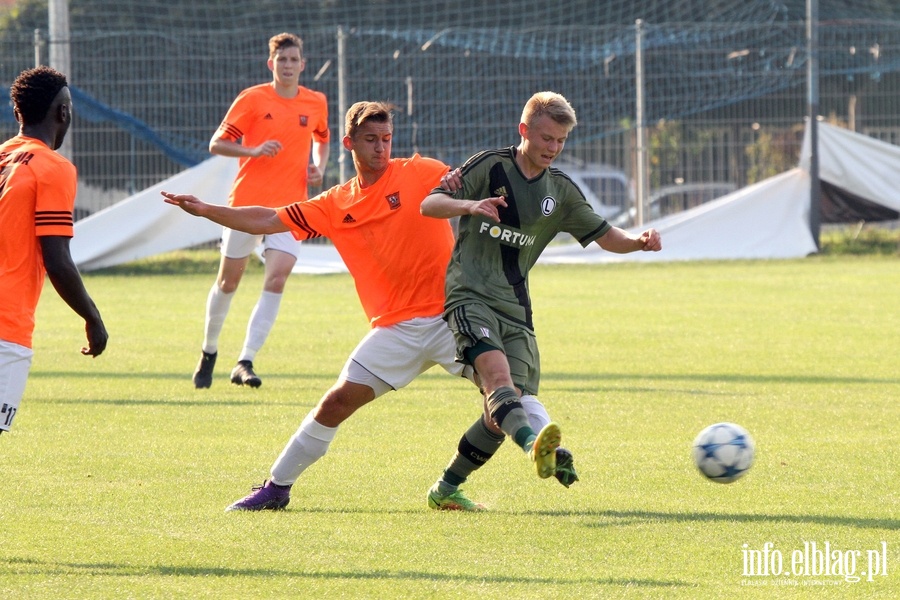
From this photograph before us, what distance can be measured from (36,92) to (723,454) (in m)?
2.85

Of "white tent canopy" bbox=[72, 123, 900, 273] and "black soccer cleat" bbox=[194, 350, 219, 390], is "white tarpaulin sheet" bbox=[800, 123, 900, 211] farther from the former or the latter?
"black soccer cleat" bbox=[194, 350, 219, 390]

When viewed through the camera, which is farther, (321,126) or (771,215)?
(771,215)

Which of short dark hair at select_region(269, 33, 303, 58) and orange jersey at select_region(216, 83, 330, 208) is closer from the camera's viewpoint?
short dark hair at select_region(269, 33, 303, 58)

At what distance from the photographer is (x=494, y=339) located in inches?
210

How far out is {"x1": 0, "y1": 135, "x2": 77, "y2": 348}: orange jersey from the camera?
4605 millimetres

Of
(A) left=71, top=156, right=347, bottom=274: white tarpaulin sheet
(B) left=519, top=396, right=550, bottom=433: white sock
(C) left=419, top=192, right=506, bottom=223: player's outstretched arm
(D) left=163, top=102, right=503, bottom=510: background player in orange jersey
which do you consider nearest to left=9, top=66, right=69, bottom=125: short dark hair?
(D) left=163, top=102, right=503, bottom=510: background player in orange jersey

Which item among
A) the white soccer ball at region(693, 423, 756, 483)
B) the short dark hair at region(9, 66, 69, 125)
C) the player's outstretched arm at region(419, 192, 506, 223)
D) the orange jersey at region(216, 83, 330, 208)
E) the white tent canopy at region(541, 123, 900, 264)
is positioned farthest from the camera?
the white tent canopy at region(541, 123, 900, 264)

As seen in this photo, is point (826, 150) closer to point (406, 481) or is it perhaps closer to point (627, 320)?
point (627, 320)

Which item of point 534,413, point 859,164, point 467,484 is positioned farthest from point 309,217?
point 859,164

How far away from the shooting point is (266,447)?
6.99m

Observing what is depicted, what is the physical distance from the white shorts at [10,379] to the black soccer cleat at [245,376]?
14.2 ft

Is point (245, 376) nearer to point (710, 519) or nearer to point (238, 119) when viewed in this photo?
point (238, 119)

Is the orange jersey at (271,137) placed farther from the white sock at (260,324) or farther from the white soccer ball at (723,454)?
the white soccer ball at (723,454)

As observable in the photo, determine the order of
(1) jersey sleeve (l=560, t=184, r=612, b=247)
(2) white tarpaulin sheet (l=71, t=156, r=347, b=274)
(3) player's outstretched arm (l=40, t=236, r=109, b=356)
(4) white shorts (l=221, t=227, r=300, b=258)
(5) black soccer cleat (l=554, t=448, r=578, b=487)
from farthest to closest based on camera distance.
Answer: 1. (2) white tarpaulin sheet (l=71, t=156, r=347, b=274)
2. (4) white shorts (l=221, t=227, r=300, b=258)
3. (1) jersey sleeve (l=560, t=184, r=612, b=247)
4. (5) black soccer cleat (l=554, t=448, r=578, b=487)
5. (3) player's outstretched arm (l=40, t=236, r=109, b=356)
